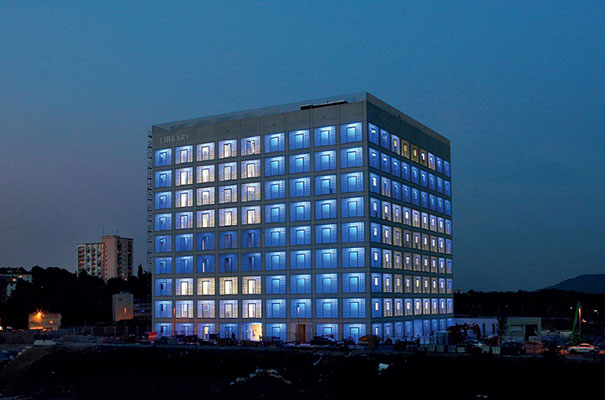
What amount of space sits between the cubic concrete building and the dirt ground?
62.7 feet

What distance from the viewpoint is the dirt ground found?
6500cm

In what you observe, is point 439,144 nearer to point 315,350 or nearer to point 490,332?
point 490,332

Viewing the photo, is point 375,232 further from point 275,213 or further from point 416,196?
point 416,196

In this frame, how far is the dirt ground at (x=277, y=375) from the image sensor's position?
65.0 meters

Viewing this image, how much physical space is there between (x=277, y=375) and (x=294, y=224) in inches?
1217

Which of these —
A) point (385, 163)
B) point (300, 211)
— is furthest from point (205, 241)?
point (385, 163)

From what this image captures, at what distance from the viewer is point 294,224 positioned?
104 m

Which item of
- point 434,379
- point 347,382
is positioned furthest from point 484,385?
point 347,382

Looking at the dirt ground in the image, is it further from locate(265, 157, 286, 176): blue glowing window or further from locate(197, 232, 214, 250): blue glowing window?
locate(265, 157, 286, 176): blue glowing window

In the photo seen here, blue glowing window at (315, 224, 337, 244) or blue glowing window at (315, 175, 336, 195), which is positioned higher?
blue glowing window at (315, 175, 336, 195)

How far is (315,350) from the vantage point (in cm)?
7975

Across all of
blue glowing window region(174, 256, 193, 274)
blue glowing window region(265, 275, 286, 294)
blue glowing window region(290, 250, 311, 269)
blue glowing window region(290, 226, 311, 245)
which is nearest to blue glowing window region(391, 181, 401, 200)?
blue glowing window region(290, 226, 311, 245)

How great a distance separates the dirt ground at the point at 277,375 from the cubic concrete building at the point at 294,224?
19.1 meters

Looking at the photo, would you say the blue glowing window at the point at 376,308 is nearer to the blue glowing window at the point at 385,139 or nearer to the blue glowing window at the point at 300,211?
the blue glowing window at the point at 300,211
